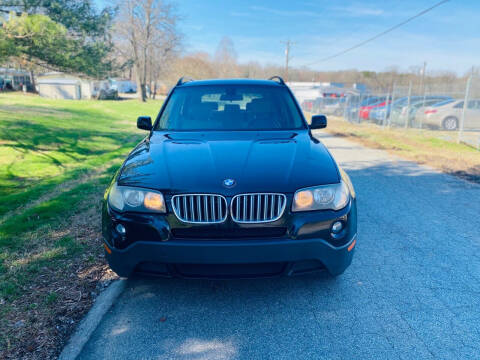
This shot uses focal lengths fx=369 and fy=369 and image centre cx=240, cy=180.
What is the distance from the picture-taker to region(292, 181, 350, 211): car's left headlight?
2611 millimetres

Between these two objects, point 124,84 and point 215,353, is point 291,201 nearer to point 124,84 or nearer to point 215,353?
point 215,353

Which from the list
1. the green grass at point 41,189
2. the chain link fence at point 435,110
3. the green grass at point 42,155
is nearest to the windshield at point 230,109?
the green grass at point 41,189

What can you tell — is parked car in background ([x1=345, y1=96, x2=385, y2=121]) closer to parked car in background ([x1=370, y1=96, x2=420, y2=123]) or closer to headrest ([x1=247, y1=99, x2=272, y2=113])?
parked car in background ([x1=370, y1=96, x2=420, y2=123])

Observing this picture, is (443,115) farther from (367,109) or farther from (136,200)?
(136,200)

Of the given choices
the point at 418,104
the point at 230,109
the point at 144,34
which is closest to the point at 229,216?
the point at 230,109

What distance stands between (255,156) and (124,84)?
3427 inches

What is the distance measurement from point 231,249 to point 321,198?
75 cm

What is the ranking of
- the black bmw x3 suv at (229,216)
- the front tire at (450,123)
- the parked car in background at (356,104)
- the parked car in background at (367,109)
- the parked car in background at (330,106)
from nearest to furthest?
the black bmw x3 suv at (229,216), the front tire at (450,123), the parked car in background at (367,109), the parked car in background at (356,104), the parked car in background at (330,106)

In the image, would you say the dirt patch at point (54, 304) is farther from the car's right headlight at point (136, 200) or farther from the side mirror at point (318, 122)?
the side mirror at point (318, 122)

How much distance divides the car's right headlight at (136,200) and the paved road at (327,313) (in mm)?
842

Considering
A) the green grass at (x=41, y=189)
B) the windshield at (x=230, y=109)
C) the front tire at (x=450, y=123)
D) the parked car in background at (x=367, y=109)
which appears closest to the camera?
the green grass at (x=41, y=189)

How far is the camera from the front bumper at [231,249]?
250cm

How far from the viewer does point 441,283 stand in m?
3.28

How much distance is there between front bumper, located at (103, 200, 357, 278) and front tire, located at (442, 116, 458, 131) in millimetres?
15857
